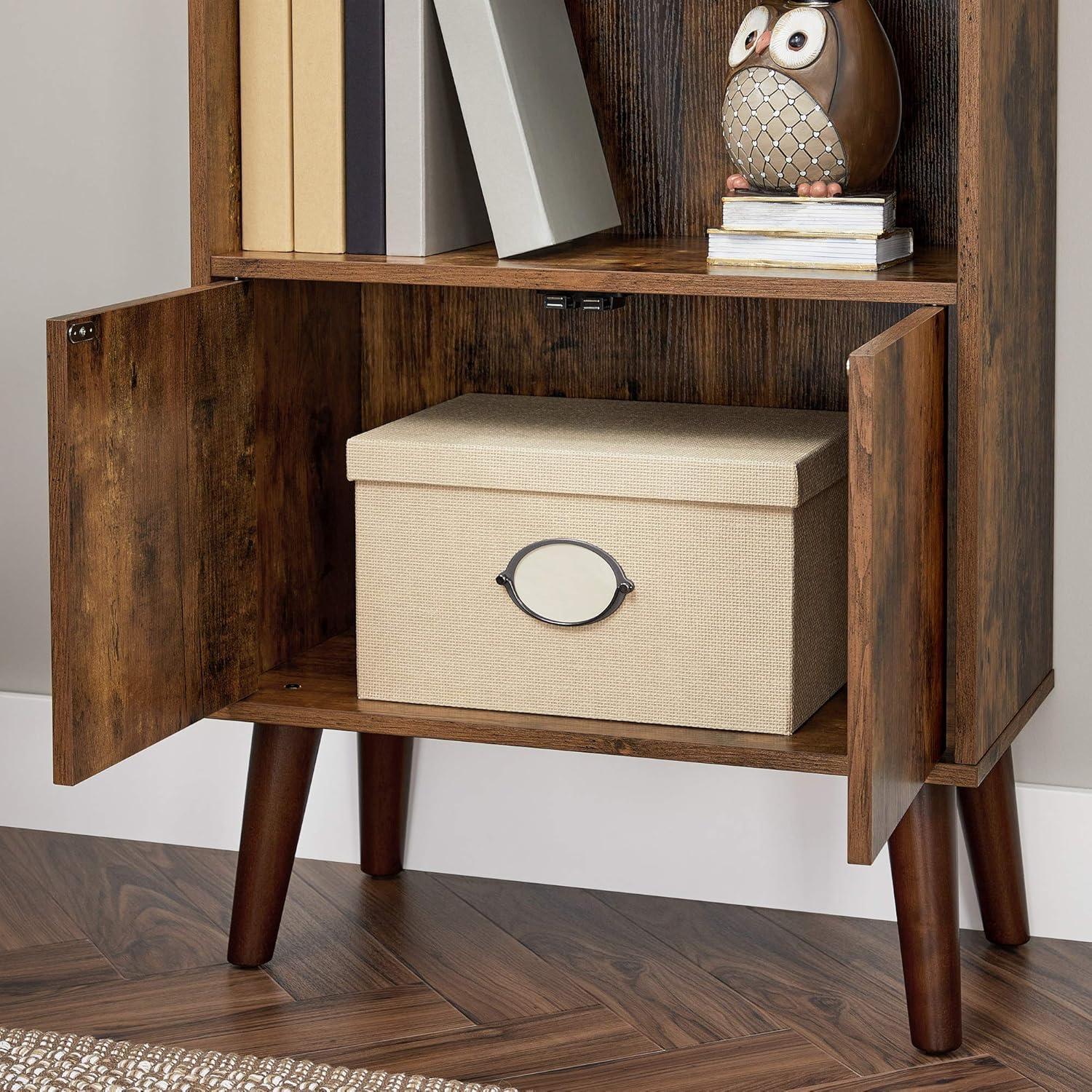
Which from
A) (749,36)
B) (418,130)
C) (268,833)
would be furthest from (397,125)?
(268,833)

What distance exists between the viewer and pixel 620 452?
4.00 feet

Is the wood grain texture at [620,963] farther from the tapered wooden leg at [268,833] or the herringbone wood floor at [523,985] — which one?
the tapered wooden leg at [268,833]

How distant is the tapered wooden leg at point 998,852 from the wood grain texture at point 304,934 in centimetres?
47

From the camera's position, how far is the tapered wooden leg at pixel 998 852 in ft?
4.58

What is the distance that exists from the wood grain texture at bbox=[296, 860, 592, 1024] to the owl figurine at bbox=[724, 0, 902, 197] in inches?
25.9

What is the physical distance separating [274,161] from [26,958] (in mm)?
692

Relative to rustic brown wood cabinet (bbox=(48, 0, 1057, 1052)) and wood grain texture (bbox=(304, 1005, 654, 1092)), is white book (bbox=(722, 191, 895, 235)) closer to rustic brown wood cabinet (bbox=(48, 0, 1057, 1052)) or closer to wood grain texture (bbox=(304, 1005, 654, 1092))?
rustic brown wood cabinet (bbox=(48, 0, 1057, 1052))

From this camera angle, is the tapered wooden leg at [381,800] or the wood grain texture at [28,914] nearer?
the wood grain texture at [28,914]

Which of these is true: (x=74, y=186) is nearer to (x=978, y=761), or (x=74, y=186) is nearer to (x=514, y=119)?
(x=514, y=119)

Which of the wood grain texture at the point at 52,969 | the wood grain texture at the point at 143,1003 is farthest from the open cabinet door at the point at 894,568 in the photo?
the wood grain texture at the point at 52,969

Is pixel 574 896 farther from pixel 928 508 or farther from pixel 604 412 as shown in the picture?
pixel 928 508

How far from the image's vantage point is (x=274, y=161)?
4.27 ft

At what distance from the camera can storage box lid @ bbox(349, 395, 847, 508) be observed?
A: 1.19 m

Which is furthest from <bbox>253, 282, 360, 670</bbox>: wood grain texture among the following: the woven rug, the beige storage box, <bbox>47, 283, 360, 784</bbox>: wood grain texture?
the woven rug
